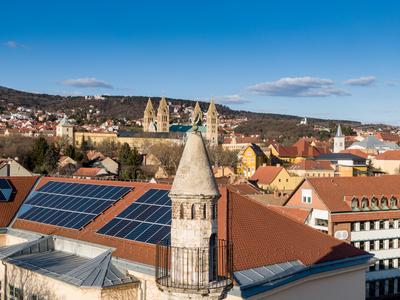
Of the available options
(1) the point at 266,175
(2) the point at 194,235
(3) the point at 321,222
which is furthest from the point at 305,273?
(1) the point at 266,175

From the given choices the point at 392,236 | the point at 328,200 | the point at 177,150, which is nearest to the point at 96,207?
the point at 328,200

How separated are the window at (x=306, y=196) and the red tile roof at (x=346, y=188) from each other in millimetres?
684

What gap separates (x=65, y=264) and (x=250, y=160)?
98.4 m

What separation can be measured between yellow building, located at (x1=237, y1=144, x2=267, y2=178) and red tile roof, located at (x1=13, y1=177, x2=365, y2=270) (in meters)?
93.4

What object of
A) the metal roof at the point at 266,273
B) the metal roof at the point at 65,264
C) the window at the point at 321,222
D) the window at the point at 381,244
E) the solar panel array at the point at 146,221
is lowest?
the window at the point at 381,244

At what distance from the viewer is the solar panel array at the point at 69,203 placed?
28.8 metres

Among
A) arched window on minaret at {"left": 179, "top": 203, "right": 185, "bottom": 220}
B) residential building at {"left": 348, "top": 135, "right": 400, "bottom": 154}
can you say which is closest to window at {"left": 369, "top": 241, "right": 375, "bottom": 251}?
arched window on minaret at {"left": 179, "top": 203, "right": 185, "bottom": 220}

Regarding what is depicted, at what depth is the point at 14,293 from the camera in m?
26.3

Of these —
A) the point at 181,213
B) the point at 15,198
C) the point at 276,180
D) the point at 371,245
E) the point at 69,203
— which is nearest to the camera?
the point at 181,213

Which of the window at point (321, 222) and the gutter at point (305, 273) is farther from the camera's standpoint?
the window at point (321, 222)

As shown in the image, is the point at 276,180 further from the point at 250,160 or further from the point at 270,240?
the point at 270,240

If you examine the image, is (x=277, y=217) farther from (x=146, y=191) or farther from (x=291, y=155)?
(x=291, y=155)

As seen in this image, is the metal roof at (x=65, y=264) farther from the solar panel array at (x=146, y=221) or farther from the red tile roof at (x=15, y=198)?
the red tile roof at (x=15, y=198)

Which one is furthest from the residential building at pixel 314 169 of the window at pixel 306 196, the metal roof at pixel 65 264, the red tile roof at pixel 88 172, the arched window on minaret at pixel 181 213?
the arched window on minaret at pixel 181 213
